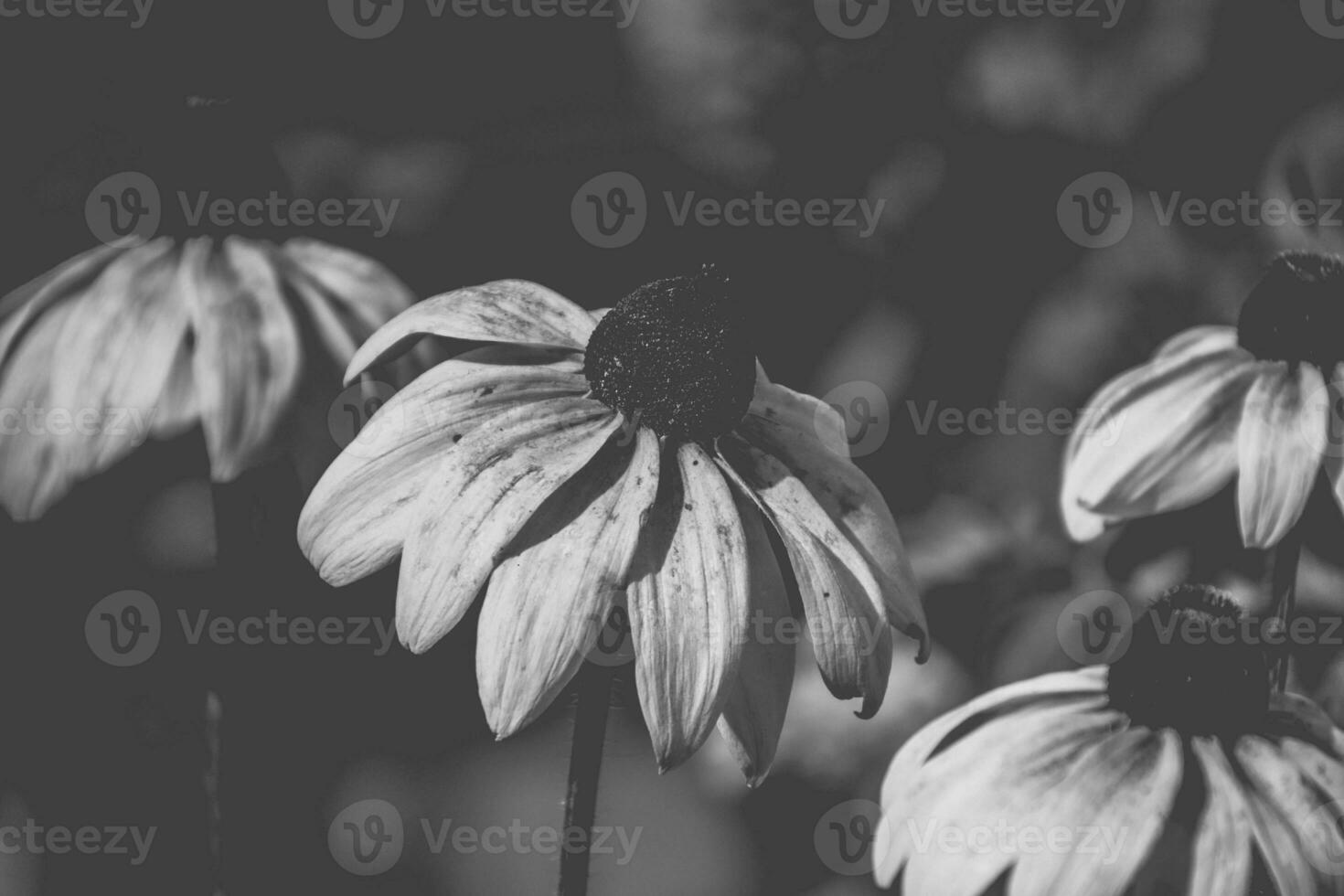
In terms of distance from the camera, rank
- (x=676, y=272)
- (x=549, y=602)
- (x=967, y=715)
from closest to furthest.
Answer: (x=549, y=602) → (x=967, y=715) → (x=676, y=272)

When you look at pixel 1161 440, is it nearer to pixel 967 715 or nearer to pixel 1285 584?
pixel 1285 584

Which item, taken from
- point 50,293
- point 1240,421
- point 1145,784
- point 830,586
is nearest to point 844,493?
point 830,586

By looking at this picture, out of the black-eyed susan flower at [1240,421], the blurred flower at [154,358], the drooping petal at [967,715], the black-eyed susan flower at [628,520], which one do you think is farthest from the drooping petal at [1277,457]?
the blurred flower at [154,358]

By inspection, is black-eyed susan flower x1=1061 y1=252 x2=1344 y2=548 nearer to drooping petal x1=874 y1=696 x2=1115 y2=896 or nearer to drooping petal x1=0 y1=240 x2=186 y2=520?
drooping petal x1=874 y1=696 x2=1115 y2=896

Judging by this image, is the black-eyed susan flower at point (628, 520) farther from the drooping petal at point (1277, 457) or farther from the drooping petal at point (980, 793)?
the drooping petal at point (1277, 457)

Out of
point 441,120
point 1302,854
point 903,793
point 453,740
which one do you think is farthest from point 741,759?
point 441,120

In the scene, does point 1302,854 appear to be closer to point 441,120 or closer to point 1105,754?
point 1105,754
